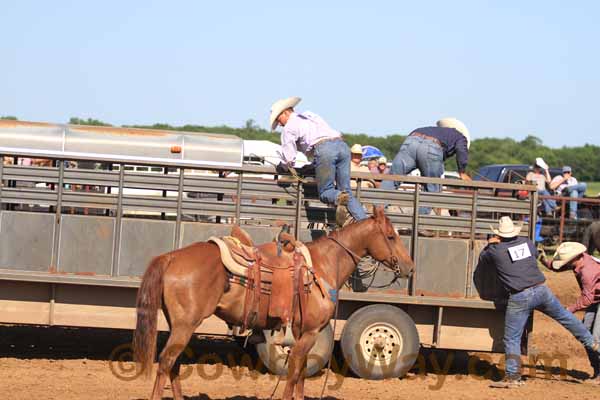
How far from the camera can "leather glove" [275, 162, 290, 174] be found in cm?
990

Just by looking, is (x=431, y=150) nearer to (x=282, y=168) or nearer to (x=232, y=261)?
(x=282, y=168)

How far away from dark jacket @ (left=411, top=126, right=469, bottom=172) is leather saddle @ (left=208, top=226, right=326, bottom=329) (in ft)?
10.9

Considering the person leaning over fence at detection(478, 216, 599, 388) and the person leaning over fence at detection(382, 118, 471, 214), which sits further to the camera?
the person leaning over fence at detection(382, 118, 471, 214)

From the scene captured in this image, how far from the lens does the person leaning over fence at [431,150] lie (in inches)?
435

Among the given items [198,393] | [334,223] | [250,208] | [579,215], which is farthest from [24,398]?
[579,215]

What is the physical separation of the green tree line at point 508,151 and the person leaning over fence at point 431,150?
37417mm

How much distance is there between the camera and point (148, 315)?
25.1 feet

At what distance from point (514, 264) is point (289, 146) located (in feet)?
9.00

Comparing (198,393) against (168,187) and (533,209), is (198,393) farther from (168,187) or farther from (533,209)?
(533,209)

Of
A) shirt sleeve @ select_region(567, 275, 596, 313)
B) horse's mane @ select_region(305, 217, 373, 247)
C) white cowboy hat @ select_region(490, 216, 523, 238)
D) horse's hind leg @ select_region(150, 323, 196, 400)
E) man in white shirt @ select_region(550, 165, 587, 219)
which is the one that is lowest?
horse's hind leg @ select_region(150, 323, 196, 400)

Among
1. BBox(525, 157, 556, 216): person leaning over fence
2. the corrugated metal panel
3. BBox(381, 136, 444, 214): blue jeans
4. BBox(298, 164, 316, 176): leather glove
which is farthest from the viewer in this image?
BBox(525, 157, 556, 216): person leaning over fence

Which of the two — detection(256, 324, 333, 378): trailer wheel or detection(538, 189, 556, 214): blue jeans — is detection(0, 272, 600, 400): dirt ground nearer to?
detection(256, 324, 333, 378): trailer wheel

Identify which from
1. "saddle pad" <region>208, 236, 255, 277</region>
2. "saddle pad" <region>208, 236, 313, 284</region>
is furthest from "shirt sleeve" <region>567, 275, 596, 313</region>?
"saddle pad" <region>208, 236, 255, 277</region>

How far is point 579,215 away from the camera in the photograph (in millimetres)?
22453
